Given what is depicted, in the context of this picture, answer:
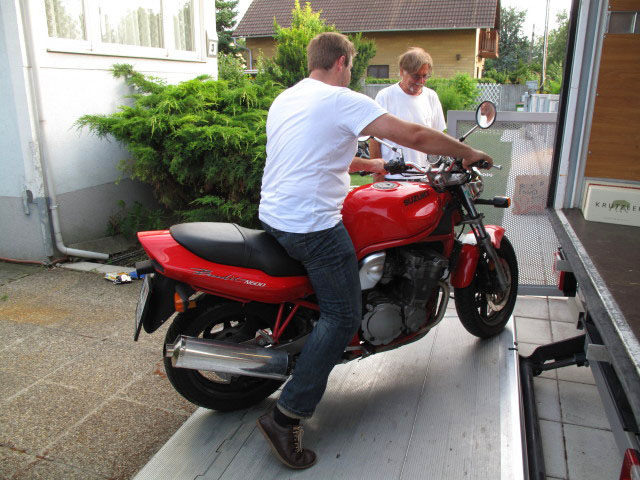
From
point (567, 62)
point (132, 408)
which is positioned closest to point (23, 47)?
point (132, 408)

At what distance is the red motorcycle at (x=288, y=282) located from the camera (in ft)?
8.51

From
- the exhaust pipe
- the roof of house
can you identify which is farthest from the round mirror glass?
the roof of house

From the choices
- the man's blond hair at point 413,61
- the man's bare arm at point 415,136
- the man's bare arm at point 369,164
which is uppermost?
the man's blond hair at point 413,61

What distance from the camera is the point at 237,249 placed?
8.54 ft

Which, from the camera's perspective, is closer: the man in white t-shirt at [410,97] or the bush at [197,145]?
the man in white t-shirt at [410,97]

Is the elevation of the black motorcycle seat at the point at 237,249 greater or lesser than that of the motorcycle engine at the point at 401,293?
greater

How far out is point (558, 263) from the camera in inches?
126

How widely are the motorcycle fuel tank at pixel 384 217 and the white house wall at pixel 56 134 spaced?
12.7 feet

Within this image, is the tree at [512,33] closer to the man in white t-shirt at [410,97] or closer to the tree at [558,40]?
the tree at [558,40]

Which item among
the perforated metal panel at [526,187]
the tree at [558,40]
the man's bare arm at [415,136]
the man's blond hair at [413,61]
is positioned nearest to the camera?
the man's bare arm at [415,136]

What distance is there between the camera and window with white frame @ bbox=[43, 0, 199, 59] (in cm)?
584

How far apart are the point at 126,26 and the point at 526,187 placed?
490 cm

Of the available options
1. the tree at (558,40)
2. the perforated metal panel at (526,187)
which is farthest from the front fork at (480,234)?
the tree at (558,40)

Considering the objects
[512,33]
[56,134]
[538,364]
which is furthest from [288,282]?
[512,33]
